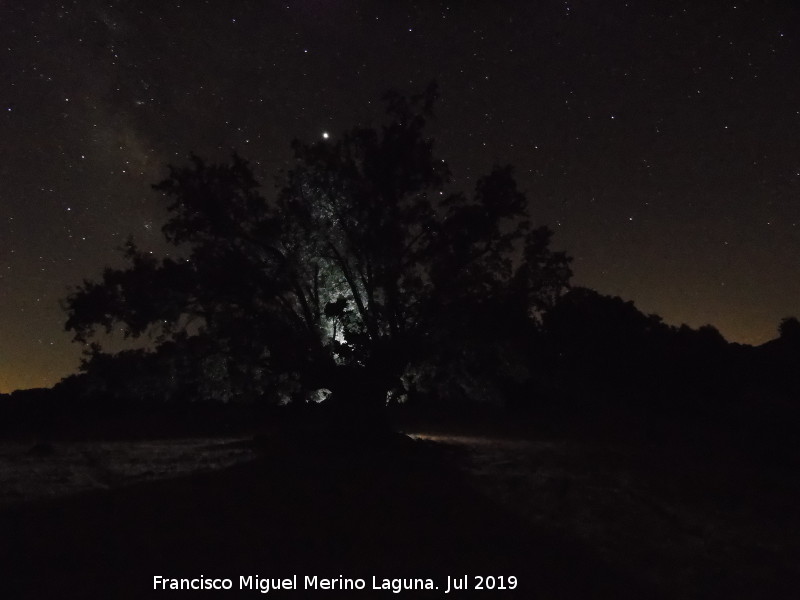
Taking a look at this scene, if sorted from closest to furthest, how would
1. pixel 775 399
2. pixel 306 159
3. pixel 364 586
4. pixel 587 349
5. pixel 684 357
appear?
pixel 364 586, pixel 306 159, pixel 775 399, pixel 684 357, pixel 587 349

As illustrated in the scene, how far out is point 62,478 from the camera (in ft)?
40.4

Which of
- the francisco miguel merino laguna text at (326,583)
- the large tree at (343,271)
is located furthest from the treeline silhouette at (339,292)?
the francisco miguel merino laguna text at (326,583)

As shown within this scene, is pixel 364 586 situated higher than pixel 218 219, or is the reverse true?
pixel 218 219

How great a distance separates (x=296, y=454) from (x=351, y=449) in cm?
148

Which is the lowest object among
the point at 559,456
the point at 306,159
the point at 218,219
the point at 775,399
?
the point at 559,456

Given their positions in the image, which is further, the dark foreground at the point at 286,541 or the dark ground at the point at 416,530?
A: the dark ground at the point at 416,530

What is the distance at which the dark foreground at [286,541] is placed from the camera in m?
6.26

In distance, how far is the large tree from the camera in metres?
15.1

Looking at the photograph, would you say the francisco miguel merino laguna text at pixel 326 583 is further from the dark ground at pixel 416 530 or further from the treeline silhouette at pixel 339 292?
the treeline silhouette at pixel 339 292

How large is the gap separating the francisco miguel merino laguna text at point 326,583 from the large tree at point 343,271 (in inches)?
347

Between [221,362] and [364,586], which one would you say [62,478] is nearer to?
[221,362]

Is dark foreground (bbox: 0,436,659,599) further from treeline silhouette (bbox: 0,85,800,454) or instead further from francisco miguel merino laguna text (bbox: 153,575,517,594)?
treeline silhouette (bbox: 0,85,800,454)

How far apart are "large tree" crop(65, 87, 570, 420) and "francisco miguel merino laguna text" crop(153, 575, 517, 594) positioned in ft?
29.0

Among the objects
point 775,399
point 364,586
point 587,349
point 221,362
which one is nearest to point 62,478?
point 221,362
